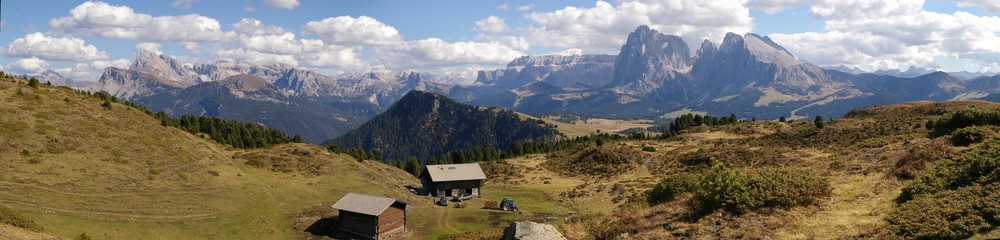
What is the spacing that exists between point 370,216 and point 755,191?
3867 cm

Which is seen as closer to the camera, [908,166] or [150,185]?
[908,166]

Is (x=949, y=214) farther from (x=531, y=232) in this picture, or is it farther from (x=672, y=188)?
(x=672, y=188)

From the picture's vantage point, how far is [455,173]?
280 feet

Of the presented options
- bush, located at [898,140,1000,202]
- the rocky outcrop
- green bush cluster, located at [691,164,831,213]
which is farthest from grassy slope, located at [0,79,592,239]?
bush, located at [898,140,1000,202]

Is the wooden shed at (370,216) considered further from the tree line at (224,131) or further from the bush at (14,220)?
the tree line at (224,131)

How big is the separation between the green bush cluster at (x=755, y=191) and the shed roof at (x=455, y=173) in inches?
2300

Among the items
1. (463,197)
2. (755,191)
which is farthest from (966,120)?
(463,197)

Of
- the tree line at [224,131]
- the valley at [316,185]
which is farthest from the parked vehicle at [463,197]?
the tree line at [224,131]

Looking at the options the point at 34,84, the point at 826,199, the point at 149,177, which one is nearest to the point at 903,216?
the point at 826,199

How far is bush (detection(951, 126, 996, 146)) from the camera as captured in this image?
1366 inches

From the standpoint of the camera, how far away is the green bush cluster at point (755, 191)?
25.9 metres

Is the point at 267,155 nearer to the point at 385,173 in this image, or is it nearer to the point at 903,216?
the point at 385,173

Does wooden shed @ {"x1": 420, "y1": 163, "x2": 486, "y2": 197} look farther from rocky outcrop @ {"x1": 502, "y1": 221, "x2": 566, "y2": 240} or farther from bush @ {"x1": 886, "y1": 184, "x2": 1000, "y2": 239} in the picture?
bush @ {"x1": 886, "y1": 184, "x2": 1000, "y2": 239}

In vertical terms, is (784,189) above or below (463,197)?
above
